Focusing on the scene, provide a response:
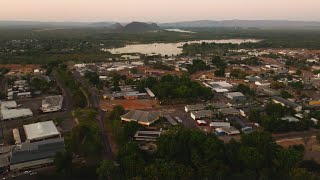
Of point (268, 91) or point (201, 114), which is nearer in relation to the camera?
point (201, 114)

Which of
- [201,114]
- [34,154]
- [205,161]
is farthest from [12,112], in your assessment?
[205,161]

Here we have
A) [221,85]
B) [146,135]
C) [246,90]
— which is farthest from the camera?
[221,85]

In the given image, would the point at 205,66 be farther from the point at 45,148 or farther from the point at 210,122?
the point at 45,148

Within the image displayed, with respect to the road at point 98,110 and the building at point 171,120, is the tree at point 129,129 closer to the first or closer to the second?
the road at point 98,110

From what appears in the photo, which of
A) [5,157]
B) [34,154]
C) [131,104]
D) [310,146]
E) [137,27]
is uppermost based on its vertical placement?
[137,27]

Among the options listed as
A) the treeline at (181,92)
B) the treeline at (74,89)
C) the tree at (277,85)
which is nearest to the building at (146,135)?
the treeline at (181,92)

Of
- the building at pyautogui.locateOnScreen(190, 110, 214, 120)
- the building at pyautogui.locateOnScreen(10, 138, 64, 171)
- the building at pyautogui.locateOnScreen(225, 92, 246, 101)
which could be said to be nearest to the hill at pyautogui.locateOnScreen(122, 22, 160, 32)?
the building at pyautogui.locateOnScreen(225, 92, 246, 101)

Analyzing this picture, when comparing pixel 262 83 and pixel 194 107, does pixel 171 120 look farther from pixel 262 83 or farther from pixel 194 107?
pixel 262 83
